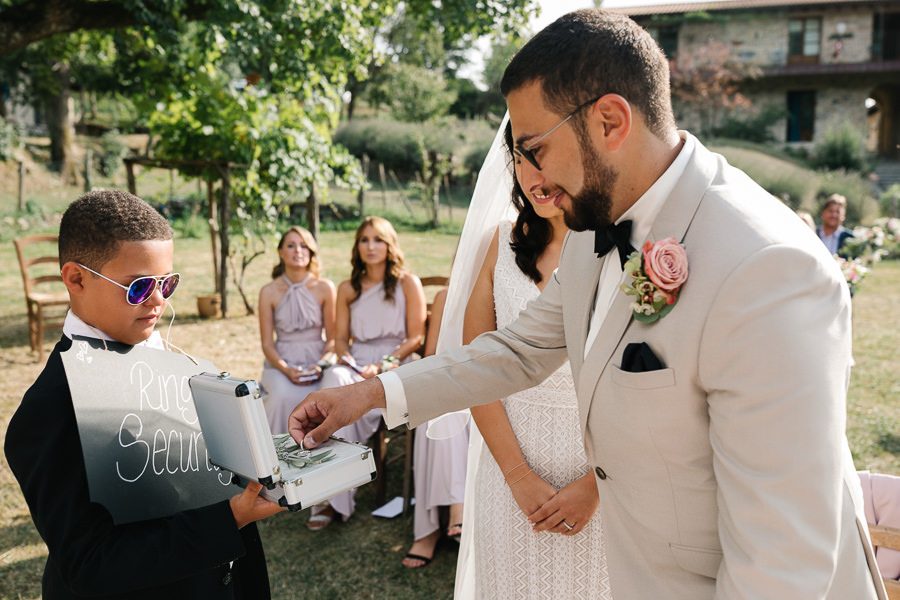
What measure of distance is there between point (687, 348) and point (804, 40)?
3536 centimetres

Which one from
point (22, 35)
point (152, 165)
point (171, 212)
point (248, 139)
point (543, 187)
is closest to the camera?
point (543, 187)

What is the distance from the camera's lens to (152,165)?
33.0 feet

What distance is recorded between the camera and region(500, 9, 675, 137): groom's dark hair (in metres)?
1.38

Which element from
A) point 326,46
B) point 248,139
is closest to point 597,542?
point 326,46

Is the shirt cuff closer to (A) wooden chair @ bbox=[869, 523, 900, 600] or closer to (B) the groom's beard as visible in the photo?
(B) the groom's beard

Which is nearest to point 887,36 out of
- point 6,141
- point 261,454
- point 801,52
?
point 801,52

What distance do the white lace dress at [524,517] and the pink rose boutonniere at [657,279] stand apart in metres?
1.13

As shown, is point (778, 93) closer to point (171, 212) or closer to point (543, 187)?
point (171, 212)

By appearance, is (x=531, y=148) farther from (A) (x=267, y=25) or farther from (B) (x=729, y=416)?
(A) (x=267, y=25)

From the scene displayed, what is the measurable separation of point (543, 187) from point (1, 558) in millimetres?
4375

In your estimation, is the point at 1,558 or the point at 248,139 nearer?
the point at 1,558

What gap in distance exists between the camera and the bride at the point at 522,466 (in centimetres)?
233

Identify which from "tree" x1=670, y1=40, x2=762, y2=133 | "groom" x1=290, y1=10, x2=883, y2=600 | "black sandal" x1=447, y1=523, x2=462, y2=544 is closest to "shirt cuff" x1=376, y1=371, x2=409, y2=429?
"groom" x1=290, y1=10, x2=883, y2=600

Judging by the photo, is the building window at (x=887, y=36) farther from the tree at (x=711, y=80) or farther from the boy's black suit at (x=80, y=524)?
the boy's black suit at (x=80, y=524)
